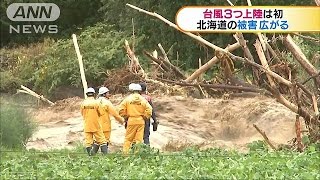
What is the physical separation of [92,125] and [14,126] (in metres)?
1.01

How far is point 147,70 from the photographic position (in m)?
13.6

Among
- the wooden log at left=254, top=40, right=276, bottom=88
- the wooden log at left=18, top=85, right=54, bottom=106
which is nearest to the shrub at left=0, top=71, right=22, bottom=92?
the wooden log at left=18, top=85, right=54, bottom=106

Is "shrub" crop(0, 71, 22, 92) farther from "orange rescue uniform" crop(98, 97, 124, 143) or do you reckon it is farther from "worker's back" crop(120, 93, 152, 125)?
"worker's back" crop(120, 93, 152, 125)

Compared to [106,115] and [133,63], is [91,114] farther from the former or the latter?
[133,63]

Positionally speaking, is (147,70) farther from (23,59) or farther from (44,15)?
(44,15)

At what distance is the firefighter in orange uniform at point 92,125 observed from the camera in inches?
368

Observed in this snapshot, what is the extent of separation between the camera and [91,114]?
9328mm

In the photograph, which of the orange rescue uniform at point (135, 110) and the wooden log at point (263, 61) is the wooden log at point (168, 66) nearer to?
the wooden log at point (263, 61)

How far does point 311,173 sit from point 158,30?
265 inches

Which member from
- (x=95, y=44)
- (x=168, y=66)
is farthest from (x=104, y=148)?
(x=95, y=44)

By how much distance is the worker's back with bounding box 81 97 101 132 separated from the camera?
30.6 ft

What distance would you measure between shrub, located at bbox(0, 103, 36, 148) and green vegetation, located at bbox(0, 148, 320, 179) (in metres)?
0.91

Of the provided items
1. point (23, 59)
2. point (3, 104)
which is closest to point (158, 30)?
point (23, 59)

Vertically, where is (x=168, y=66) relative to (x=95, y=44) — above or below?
below
